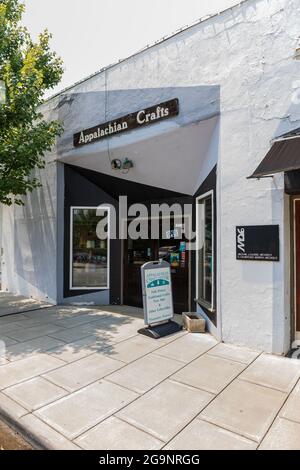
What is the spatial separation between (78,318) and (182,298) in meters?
2.51

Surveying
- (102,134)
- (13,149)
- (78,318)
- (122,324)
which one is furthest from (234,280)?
(13,149)

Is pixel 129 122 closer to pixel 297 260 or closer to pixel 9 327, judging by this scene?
pixel 297 260

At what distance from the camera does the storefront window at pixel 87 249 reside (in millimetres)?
8656

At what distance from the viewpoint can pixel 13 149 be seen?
7.26 meters

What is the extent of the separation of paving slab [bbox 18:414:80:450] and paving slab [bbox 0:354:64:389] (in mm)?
972

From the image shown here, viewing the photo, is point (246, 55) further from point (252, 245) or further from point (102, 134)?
point (102, 134)

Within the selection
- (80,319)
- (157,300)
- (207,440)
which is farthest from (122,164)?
(207,440)

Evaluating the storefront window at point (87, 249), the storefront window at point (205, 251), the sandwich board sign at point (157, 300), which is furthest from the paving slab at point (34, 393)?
the storefront window at point (87, 249)

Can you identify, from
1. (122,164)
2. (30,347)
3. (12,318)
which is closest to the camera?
(30,347)

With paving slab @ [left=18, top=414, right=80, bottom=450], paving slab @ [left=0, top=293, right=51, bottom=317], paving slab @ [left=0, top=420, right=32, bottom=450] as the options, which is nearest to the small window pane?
paving slab @ [left=18, top=414, right=80, bottom=450]

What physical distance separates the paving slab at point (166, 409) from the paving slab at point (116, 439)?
3.2 inches

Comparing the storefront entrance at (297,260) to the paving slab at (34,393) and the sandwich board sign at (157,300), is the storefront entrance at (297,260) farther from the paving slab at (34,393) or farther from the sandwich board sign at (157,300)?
the paving slab at (34,393)

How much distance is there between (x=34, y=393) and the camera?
3713 mm

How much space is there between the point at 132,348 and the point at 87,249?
4.13 meters
